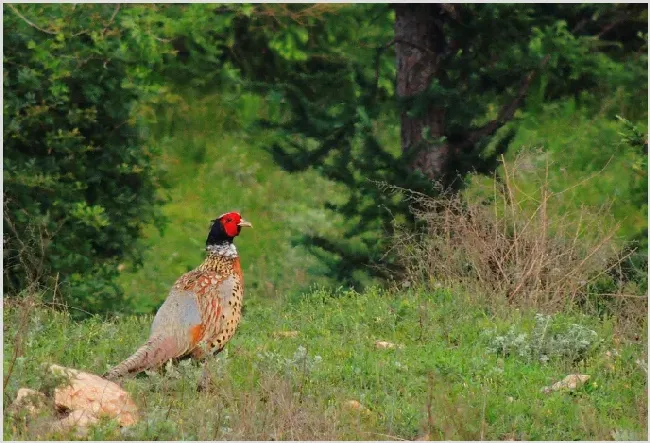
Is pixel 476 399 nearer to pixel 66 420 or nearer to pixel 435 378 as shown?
pixel 435 378

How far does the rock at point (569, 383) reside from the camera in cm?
745

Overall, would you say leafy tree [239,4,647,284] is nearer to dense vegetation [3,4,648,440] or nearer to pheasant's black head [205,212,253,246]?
dense vegetation [3,4,648,440]

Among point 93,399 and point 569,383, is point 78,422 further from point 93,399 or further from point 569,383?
point 569,383

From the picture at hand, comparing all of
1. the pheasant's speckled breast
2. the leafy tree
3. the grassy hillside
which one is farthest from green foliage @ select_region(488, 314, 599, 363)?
the leafy tree

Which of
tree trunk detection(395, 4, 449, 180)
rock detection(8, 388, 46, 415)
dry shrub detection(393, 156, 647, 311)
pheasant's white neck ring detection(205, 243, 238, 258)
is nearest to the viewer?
rock detection(8, 388, 46, 415)

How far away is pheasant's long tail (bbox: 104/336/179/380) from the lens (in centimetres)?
719

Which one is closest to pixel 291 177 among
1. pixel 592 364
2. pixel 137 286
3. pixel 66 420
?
pixel 137 286

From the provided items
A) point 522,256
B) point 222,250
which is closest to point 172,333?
point 222,250

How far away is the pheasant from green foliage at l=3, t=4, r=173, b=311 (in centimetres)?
349

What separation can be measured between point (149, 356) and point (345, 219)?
553 cm

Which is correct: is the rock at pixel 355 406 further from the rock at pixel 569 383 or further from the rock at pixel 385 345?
the rock at pixel 385 345

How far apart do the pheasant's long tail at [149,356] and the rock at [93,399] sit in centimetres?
43

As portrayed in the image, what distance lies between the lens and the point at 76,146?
11.5m

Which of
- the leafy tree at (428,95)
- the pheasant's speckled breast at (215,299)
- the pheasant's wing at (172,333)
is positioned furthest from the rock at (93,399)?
the leafy tree at (428,95)
